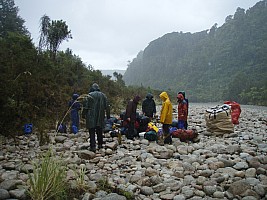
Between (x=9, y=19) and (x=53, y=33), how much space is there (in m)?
10.8

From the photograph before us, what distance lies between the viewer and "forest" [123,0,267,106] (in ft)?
145

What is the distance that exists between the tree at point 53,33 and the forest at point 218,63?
93.2ft

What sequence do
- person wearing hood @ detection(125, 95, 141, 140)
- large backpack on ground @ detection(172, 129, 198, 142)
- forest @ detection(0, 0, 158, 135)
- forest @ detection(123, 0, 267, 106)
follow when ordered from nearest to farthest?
forest @ detection(0, 0, 158, 135) < large backpack on ground @ detection(172, 129, 198, 142) < person wearing hood @ detection(125, 95, 141, 140) < forest @ detection(123, 0, 267, 106)

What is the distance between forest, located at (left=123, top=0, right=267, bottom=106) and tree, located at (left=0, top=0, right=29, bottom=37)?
84.7 feet

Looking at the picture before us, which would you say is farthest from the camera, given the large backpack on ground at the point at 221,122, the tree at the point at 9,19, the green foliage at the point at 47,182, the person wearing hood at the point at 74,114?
the tree at the point at 9,19

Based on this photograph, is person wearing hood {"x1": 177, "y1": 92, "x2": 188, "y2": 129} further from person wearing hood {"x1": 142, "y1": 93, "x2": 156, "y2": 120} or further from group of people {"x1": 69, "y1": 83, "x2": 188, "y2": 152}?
person wearing hood {"x1": 142, "y1": 93, "x2": 156, "y2": 120}

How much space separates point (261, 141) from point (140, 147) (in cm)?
320

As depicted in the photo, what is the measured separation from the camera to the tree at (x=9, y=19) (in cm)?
1852

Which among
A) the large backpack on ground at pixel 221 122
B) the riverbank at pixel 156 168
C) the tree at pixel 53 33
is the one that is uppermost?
the tree at pixel 53 33

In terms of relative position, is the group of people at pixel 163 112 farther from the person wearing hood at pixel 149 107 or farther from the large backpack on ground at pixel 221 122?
the large backpack on ground at pixel 221 122

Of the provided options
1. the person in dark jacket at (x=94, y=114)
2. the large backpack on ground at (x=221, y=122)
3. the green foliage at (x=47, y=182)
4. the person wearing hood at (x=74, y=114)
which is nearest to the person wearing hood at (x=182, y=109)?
the large backpack on ground at (x=221, y=122)

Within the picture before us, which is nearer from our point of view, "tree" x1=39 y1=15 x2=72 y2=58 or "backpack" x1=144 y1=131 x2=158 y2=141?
"backpack" x1=144 y1=131 x2=158 y2=141

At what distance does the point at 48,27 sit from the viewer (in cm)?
1250

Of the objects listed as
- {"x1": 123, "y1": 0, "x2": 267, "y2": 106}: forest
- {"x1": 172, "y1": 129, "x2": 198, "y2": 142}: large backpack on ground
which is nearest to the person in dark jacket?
{"x1": 172, "y1": 129, "x2": 198, "y2": 142}: large backpack on ground
